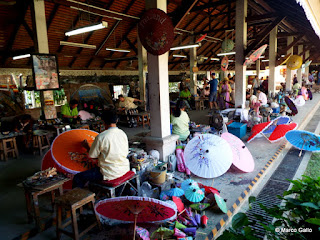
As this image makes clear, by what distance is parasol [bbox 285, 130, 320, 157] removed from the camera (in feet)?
16.5

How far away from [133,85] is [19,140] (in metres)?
9.91

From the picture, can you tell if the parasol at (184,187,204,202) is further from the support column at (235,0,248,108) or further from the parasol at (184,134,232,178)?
the support column at (235,0,248,108)

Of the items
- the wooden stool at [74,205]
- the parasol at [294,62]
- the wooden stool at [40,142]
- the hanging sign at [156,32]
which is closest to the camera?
the wooden stool at [74,205]

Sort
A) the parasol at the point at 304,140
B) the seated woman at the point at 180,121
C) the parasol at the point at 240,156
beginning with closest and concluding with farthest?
the parasol at the point at 240,156 < the parasol at the point at 304,140 < the seated woman at the point at 180,121

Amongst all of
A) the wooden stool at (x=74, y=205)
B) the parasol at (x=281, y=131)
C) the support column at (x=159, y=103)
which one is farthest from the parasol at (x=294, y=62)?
the wooden stool at (x=74, y=205)

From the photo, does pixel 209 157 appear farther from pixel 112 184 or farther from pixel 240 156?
pixel 112 184

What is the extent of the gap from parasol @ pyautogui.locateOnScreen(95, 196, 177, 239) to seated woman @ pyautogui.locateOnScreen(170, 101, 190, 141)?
117 inches

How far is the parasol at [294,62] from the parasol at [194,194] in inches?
415

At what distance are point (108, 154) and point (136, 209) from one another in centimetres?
99

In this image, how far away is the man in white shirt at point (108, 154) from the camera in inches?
120

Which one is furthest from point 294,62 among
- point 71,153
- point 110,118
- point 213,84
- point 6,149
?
point 6,149

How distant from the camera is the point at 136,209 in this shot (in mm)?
2328

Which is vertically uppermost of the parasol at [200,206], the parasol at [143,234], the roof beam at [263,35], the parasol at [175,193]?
the roof beam at [263,35]

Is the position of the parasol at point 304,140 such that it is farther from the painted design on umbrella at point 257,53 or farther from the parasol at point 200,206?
the parasol at point 200,206
